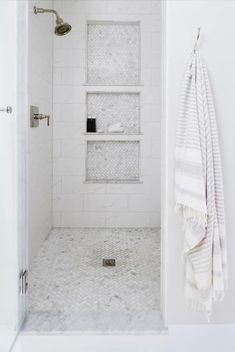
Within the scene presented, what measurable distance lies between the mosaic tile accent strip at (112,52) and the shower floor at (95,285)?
5.42 feet

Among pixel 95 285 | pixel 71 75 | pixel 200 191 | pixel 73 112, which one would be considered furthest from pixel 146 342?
pixel 71 75

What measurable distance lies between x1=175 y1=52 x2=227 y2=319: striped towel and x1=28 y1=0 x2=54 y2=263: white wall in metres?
1.41

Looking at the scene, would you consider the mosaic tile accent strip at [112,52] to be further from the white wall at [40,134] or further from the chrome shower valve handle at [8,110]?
the chrome shower valve handle at [8,110]

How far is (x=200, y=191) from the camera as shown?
1.55m

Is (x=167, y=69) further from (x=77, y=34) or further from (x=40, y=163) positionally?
(x=77, y=34)

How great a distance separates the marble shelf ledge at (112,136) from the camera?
3682 millimetres

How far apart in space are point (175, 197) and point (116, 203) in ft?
6.93

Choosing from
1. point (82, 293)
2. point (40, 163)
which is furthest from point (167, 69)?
point (40, 163)

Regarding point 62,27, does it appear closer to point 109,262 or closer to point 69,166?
point 69,166

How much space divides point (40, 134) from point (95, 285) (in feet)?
4.63

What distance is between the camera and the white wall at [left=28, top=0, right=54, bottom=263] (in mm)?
2729

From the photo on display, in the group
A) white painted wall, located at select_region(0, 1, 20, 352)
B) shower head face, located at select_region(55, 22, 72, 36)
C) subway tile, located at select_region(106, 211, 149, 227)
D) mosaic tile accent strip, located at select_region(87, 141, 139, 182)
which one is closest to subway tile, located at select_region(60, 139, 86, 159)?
mosaic tile accent strip, located at select_region(87, 141, 139, 182)

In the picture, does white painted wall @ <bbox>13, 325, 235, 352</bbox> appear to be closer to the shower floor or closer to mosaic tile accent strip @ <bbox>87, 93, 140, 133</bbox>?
the shower floor

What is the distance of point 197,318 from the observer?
1786 mm
